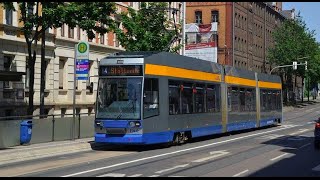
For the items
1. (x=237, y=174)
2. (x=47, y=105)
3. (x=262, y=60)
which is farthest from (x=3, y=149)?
(x=262, y=60)

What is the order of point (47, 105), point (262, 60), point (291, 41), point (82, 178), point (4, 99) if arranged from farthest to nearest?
point (262, 60) < point (291, 41) < point (47, 105) < point (4, 99) < point (82, 178)

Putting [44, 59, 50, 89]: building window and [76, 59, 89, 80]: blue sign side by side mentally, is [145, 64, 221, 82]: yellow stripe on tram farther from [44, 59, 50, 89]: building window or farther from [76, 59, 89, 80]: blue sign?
[44, 59, 50, 89]: building window

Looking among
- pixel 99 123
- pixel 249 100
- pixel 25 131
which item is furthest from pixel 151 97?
pixel 249 100

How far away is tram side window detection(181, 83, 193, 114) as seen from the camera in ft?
71.2

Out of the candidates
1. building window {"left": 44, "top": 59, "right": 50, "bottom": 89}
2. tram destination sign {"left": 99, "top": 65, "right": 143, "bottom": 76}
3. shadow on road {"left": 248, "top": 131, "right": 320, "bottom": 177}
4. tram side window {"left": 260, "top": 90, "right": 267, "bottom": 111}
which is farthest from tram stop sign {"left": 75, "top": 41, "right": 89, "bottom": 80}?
tram side window {"left": 260, "top": 90, "right": 267, "bottom": 111}

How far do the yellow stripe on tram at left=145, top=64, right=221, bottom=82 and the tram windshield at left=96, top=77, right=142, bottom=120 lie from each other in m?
0.79

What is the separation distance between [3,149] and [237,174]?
9.66 m

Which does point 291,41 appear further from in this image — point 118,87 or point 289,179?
point 289,179

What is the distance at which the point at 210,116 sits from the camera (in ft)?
80.6

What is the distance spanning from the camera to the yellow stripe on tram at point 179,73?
1945 centimetres

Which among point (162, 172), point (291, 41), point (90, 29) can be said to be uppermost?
point (291, 41)

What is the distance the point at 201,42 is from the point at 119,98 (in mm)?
34286

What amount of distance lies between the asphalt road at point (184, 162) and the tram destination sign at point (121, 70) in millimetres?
2839

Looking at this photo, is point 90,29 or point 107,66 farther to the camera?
point 90,29
